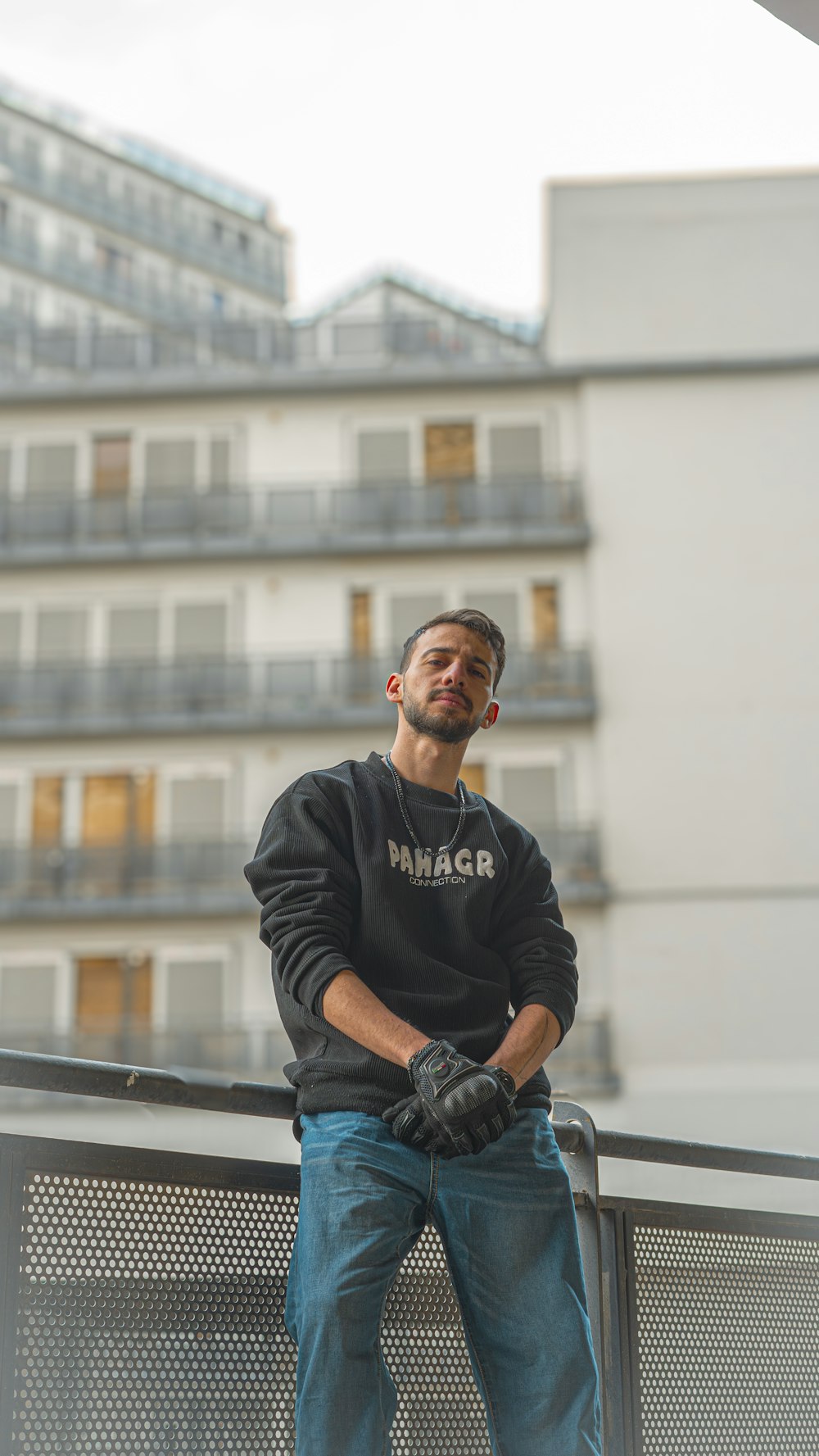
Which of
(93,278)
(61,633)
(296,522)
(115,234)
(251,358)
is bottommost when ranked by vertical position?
(61,633)

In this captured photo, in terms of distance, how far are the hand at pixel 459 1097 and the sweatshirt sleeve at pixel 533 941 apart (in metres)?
0.39

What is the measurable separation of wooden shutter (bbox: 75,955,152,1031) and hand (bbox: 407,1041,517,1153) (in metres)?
26.5

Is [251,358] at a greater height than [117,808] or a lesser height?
greater

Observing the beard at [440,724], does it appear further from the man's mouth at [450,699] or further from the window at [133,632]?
the window at [133,632]

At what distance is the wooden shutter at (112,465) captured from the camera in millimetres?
31781

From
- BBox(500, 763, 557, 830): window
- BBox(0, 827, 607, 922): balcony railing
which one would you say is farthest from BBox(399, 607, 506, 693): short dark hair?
BBox(500, 763, 557, 830): window

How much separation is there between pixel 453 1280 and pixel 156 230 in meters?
54.7

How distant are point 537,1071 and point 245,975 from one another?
25715 mm

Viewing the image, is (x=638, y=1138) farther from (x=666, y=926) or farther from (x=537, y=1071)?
(x=666, y=926)

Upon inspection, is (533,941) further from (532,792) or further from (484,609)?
(484,609)

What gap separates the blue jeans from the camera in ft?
8.65

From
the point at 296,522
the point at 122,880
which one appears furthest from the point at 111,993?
the point at 296,522

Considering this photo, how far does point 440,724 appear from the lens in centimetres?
326

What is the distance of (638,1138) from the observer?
12.0 ft
